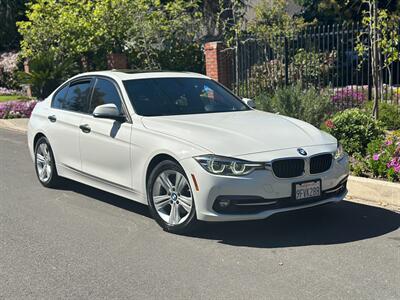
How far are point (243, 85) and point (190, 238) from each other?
10219 millimetres

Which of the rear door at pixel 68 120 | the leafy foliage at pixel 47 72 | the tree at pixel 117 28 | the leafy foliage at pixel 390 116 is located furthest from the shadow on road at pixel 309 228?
the leafy foliage at pixel 47 72

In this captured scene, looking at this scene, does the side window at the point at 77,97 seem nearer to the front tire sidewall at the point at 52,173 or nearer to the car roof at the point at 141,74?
the car roof at the point at 141,74

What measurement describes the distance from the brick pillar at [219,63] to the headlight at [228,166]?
33.7 feet

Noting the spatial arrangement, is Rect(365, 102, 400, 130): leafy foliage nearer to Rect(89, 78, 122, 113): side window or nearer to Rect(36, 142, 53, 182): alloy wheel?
Rect(89, 78, 122, 113): side window

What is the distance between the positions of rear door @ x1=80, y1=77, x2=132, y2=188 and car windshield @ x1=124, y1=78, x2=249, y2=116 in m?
0.22

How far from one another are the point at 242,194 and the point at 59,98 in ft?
11.6

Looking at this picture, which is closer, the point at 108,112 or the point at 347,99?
the point at 108,112

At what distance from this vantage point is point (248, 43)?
1512 cm

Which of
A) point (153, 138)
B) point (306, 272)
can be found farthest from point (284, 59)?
point (306, 272)

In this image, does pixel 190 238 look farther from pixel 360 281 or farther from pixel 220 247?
pixel 360 281

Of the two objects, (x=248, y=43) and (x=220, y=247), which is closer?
(x=220, y=247)

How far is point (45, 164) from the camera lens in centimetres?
783

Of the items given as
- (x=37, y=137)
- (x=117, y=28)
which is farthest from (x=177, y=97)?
(x=117, y=28)

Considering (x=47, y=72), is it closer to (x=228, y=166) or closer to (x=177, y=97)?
(x=177, y=97)
